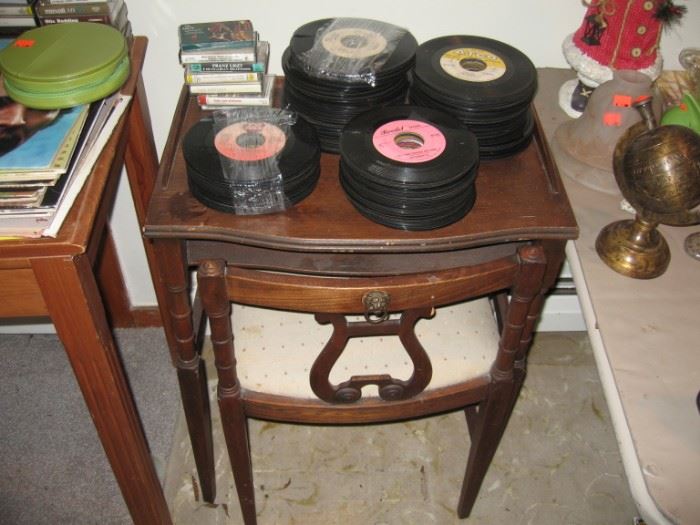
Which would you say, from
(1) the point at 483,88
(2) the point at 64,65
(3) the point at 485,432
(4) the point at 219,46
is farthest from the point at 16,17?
(3) the point at 485,432

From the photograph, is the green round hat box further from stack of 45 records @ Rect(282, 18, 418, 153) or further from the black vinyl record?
Result: stack of 45 records @ Rect(282, 18, 418, 153)

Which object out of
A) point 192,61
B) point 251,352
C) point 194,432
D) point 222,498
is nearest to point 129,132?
point 192,61

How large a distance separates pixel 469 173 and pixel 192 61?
448 millimetres

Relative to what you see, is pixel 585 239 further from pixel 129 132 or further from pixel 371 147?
pixel 129 132

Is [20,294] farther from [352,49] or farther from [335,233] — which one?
[352,49]

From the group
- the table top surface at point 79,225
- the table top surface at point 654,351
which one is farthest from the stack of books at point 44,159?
the table top surface at point 654,351

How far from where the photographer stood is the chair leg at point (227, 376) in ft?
2.53

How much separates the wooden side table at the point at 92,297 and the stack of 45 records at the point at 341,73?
0.91 ft

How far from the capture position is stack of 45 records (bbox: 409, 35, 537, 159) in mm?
951

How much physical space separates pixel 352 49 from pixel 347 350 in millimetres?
474

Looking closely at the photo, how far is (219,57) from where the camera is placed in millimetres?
985

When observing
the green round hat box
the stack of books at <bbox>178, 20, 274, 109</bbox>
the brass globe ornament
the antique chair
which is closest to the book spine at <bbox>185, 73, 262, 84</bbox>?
the stack of books at <bbox>178, 20, 274, 109</bbox>

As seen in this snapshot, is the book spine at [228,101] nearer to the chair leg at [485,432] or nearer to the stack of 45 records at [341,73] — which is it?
the stack of 45 records at [341,73]

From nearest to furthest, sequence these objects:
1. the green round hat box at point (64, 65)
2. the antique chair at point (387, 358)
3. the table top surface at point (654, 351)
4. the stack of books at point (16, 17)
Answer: the table top surface at point (654, 351)
the antique chair at point (387, 358)
the green round hat box at point (64, 65)
the stack of books at point (16, 17)
